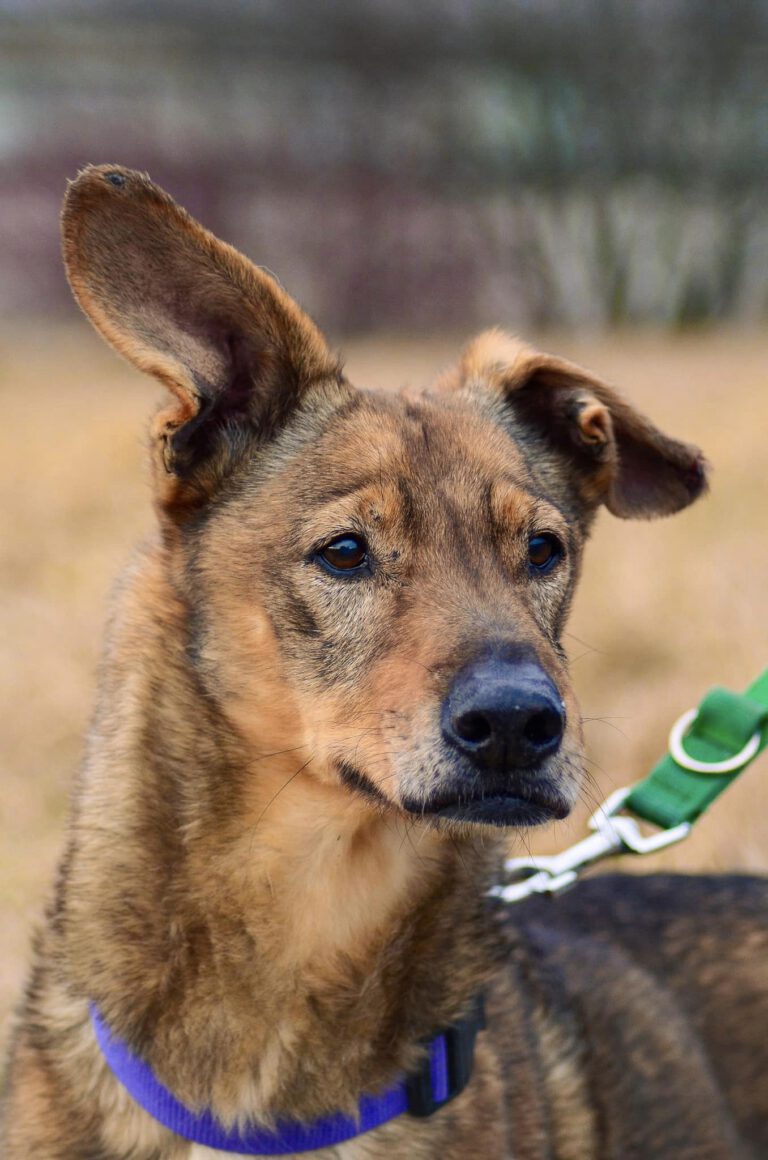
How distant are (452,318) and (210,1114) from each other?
20402mm

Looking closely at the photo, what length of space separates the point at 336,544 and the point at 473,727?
23.5 inches

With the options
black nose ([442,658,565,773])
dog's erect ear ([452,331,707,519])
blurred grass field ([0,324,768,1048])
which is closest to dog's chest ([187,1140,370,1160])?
black nose ([442,658,565,773])

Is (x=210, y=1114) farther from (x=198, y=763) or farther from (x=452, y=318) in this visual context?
(x=452, y=318)

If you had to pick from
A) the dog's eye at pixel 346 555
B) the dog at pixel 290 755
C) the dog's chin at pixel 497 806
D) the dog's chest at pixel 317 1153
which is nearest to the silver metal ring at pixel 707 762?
the dog at pixel 290 755

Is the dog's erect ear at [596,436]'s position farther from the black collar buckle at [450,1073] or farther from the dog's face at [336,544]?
the black collar buckle at [450,1073]

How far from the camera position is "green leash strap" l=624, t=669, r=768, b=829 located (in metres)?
3.53

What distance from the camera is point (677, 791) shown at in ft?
11.8

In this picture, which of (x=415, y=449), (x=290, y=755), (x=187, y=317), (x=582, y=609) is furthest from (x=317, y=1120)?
(x=582, y=609)

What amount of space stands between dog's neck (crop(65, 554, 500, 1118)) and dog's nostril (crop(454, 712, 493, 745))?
42 centimetres

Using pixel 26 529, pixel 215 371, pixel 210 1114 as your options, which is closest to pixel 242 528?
pixel 215 371

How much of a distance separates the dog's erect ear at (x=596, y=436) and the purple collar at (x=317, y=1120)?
4.86 ft

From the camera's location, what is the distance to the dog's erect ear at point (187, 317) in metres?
2.61

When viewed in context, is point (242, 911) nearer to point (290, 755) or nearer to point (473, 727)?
point (290, 755)

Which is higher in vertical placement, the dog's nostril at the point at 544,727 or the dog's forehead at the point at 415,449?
the dog's forehead at the point at 415,449
